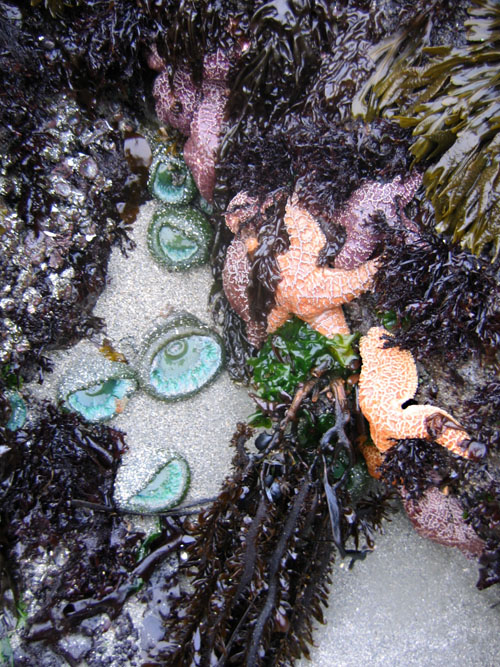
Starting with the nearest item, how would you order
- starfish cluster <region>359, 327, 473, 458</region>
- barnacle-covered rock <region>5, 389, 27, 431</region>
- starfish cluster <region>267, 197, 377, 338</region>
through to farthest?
starfish cluster <region>359, 327, 473, 458</region> < starfish cluster <region>267, 197, 377, 338</region> < barnacle-covered rock <region>5, 389, 27, 431</region>

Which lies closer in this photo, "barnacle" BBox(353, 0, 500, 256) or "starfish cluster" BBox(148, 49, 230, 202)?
"barnacle" BBox(353, 0, 500, 256)

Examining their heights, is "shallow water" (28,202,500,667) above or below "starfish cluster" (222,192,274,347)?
below

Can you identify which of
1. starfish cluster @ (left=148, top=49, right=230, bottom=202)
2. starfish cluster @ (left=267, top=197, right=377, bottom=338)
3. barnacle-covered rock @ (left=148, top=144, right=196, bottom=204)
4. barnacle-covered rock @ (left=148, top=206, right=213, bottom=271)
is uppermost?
starfish cluster @ (left=148, top=49, right=230, bottom=202)

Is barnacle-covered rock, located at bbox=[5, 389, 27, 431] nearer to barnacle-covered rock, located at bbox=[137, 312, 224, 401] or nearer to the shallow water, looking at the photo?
the shallow water

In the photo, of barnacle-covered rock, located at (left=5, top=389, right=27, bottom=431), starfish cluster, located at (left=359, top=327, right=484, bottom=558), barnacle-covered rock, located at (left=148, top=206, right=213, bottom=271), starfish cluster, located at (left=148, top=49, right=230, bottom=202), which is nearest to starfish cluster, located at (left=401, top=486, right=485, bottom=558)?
starfish cluster, located at (left=359, top=327, right=484, bottom=558)

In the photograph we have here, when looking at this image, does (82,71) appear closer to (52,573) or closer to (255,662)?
(52,573)

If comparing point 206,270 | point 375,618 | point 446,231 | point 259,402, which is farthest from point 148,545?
point 446,231

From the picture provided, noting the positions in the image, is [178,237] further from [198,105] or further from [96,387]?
[96,387]

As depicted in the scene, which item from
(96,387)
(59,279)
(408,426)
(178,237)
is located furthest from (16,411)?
(408,426)
